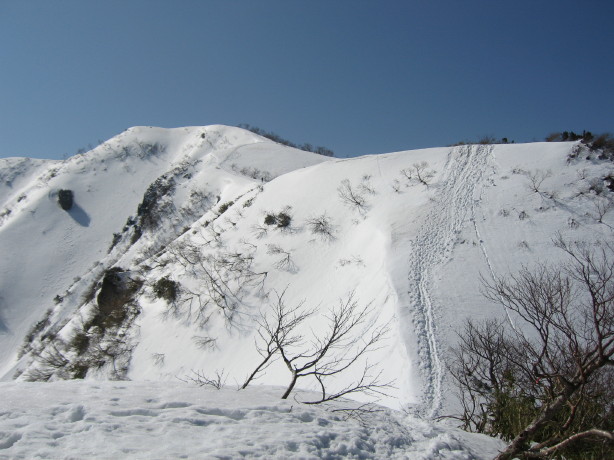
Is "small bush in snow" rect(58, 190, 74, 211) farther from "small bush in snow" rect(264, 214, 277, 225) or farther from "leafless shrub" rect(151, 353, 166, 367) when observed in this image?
"leafless shrub" rect(151, 353, 166, 367)

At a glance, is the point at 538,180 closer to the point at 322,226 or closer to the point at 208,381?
the point at 322,226

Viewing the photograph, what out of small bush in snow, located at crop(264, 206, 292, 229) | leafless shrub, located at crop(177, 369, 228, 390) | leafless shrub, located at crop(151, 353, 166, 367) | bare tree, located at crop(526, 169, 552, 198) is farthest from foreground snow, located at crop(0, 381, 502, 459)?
bare tree, located at crop(526, 169, 552, 198)

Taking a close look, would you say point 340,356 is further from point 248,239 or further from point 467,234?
point 248,239

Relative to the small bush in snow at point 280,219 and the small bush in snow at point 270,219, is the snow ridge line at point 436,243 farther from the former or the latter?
the small bush in snow at point 270,219

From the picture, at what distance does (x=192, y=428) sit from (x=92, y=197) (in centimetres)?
5058

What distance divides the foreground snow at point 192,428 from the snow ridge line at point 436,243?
7.91ft

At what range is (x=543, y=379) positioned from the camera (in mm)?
7668

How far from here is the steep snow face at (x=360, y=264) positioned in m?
10.6

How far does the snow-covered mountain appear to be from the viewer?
10.7 m

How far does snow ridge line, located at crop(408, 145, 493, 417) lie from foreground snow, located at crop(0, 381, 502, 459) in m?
2.41

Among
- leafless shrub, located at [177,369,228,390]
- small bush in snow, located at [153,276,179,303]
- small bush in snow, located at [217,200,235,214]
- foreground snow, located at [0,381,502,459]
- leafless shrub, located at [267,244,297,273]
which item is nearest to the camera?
foreground snow, located at [0,381,502,459]

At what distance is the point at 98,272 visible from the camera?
34.4m

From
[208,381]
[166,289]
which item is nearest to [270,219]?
[166,289]

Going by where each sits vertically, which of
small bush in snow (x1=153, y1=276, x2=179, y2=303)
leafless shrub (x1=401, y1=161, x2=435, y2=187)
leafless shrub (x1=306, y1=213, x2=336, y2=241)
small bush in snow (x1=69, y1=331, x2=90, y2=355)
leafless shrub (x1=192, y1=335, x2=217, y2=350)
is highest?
leafless shrub (x1=401, y1=161, x2=435, y2=187)
